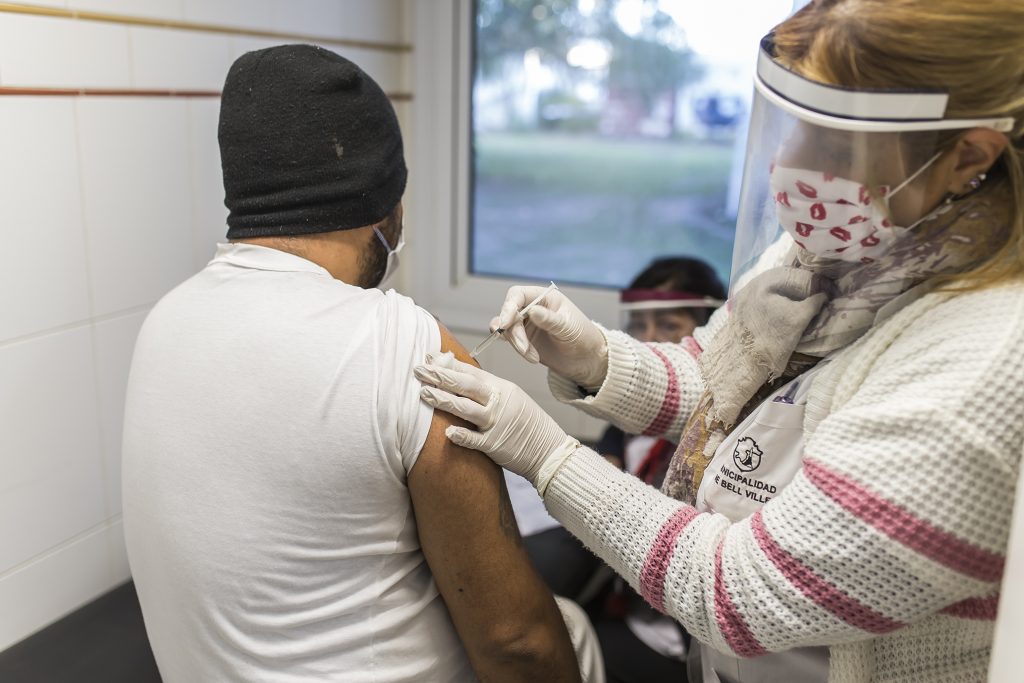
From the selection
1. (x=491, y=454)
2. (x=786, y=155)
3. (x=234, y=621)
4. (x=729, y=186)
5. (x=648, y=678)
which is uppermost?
(x=786, y=155)

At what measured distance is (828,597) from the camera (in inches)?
32.4

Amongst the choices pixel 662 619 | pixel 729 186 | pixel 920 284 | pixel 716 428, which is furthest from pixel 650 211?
pixel 920 284

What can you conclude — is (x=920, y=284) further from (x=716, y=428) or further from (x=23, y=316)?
(x=23, y=316)

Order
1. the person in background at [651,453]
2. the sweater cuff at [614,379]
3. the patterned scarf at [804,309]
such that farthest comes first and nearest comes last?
the person in background at [651,453] → the sweater cuff at [614,379] → the patterned scarf at [804,309]

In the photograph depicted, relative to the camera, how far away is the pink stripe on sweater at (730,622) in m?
0.88

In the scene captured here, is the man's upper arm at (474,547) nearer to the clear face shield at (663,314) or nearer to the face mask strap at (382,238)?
the face mask strap at (382,238)

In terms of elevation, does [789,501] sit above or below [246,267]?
below

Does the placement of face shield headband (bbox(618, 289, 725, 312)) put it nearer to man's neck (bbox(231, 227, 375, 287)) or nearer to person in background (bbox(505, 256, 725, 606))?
person in background (bbox(505, 256, 725, 606))

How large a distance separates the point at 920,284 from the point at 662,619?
46.6 inches

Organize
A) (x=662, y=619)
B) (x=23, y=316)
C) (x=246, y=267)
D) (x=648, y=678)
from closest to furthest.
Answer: (x=246, y=267) → (x=23, y=316) → (x=648, y=678) → (x=662, y=619)

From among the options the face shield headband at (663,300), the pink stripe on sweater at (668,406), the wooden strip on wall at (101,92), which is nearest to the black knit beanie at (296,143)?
the wooden strip on wall at (101,92)

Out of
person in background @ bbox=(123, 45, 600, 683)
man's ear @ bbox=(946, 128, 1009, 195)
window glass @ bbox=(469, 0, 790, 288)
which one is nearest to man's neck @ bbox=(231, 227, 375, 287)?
person in background @ bbox=(123, 45, 600, 683)

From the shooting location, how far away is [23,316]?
1343mm

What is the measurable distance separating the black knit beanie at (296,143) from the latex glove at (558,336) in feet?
0.93
